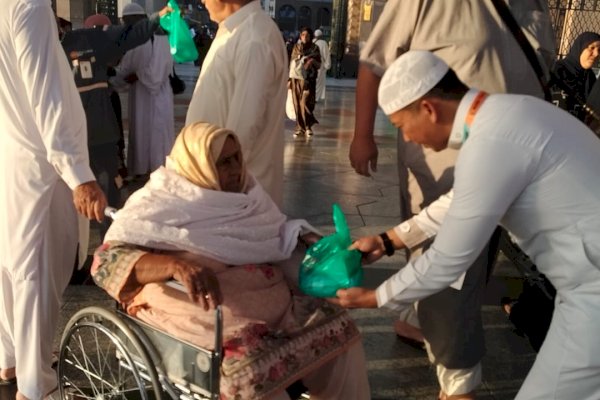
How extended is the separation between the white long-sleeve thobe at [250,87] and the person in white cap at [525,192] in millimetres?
1012

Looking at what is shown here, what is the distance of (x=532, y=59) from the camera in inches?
103

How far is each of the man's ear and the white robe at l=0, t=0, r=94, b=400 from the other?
1.42 m

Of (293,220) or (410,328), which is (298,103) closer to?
(410,328)

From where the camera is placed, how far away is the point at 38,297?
277 centimetres

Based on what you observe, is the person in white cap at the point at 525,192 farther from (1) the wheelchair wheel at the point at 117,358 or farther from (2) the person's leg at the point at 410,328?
(2) the person's leg at the point at 410,328

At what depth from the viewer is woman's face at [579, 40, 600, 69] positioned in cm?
555

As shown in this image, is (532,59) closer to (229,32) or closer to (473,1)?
(473,1)

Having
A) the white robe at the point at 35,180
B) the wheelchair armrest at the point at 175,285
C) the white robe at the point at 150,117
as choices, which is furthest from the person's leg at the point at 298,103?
the wheelchair armrest at the point at 175,285

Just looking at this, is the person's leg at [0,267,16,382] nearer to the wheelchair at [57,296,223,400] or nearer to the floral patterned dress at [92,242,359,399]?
the wheelchair at [57,296,223,400]

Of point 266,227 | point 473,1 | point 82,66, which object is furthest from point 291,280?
point 82,66

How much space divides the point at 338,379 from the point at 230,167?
2.84 feet

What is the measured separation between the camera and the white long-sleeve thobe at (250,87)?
2.75m

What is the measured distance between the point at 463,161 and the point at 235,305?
0.97m

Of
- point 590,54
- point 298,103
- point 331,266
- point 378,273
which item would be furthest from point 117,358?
point 298,103
